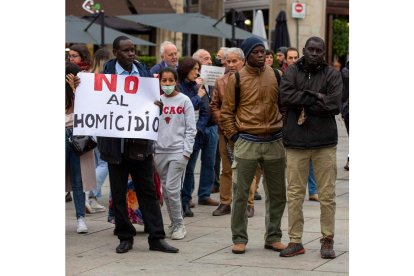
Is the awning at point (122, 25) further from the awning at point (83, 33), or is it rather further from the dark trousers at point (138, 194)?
the dark trousers at point (138, 194)

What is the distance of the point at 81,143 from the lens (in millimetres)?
9320

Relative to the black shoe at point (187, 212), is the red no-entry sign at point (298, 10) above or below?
above

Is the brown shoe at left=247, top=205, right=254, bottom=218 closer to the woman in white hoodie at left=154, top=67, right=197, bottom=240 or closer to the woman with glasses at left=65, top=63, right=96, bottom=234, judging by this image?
the woman in white hoodie at left=154, top=67, right=197, bottom=240

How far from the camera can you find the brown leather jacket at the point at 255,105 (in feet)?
27.0

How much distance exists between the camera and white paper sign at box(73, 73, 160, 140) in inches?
320

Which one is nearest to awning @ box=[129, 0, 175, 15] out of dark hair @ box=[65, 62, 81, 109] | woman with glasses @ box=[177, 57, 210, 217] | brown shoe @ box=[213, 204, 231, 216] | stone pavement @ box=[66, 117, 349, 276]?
woman with glasses @ box=[177, 57, 210, 217]

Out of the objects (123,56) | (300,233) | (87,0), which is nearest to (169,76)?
(123,56)

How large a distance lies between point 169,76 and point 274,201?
5.01 feet

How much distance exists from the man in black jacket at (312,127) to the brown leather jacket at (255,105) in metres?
0.22

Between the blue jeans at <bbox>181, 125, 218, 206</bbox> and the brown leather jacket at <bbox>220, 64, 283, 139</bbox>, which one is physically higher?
the brown leather jacket at <bbox>220, 64, 283, 139</bbox>

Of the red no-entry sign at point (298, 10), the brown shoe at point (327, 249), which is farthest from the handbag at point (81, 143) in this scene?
the red no-entry sign at point (298, 10)

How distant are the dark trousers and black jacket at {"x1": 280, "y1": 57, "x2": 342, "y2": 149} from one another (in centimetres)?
125

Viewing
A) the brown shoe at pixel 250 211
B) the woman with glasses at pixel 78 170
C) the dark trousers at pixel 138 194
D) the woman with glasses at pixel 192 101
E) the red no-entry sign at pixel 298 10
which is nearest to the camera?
the dark trousers at pixel 138 194
